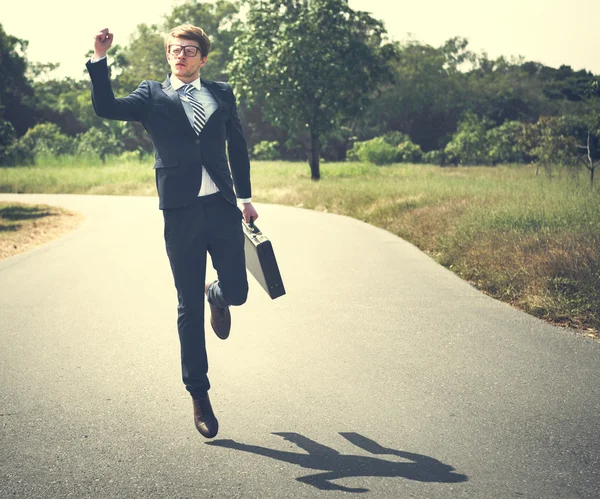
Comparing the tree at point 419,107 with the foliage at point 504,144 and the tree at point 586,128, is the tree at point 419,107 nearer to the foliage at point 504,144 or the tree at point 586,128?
the foliage at point 504,144

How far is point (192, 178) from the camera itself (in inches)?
149

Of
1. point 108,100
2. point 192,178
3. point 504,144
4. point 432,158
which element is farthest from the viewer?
point 432,158

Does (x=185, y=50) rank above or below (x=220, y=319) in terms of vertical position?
above

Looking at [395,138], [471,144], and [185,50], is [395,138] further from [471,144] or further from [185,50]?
[185,50]

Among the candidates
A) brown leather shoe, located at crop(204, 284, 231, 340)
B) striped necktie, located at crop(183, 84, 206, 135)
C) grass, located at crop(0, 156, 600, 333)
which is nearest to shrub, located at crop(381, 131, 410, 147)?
grass, located at crop(0, 156, 600, 333)

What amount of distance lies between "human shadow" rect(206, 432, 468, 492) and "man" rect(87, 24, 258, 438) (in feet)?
1.36

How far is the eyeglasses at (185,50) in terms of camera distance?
12.6 feet

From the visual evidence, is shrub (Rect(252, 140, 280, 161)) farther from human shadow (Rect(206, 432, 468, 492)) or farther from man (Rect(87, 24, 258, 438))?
human shadow (Rect(206, 432, 468, 492))

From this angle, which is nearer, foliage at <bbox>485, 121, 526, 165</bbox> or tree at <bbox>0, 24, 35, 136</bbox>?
foliage at <bbox>485, 121, 526, 165</bbox>

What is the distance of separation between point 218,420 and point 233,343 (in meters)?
1.72

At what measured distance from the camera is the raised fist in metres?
3.52

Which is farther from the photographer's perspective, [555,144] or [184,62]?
[555,144]

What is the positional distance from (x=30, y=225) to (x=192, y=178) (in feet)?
41.8

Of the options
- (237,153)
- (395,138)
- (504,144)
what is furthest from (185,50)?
(395,138)
